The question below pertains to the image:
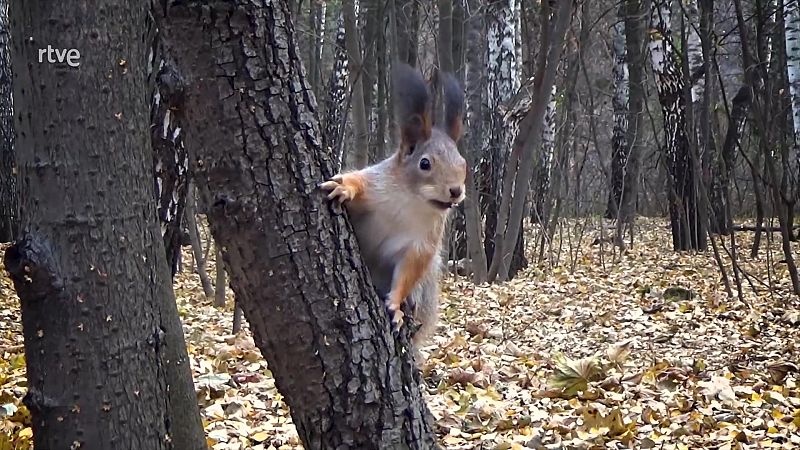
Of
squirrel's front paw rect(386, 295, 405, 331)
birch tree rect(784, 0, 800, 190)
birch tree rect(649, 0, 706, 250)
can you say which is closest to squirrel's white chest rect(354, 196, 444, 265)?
squirrel's front paw rect(386, 295, 405, 331)

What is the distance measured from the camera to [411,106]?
9.68 ft

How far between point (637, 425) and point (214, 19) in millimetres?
2939

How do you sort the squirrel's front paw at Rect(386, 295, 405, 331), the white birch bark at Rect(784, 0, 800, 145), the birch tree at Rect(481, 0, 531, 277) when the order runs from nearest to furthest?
the squirrel's front paw at Rect(386, 295, 405, 331) < the white birch bark at Rect(784, 0, 800, 145) < the birch tree at Rect(481, 0, 531, 277)

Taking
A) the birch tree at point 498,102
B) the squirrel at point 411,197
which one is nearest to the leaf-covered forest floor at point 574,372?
the squirrel at point 411,197

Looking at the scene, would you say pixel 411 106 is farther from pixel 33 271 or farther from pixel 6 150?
pixel 6 150

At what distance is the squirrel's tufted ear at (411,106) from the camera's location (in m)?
2.78

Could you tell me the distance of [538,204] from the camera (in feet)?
46.5

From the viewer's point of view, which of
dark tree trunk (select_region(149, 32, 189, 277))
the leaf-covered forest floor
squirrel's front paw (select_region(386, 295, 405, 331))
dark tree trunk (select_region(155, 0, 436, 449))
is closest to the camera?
dark tree trunk (select_region(155, 0, 436, 449))

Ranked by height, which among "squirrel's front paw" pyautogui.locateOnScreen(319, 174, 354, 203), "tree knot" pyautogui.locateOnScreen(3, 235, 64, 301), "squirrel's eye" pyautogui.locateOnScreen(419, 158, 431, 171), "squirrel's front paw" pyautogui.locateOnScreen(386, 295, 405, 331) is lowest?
"squirrel's front paw" pyautogui.locateOnScreen(386, 295, 405, 331)

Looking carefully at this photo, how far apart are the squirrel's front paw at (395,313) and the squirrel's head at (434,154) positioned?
0.57m

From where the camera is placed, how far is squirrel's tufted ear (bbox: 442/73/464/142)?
10.1 feet

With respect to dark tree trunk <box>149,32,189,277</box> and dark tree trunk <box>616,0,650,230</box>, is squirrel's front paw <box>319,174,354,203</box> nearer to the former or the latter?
dark tree trunk <box>149,32,189,277</box>

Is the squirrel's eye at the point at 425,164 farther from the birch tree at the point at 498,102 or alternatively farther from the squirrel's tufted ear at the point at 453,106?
the birch tree at the point at 498,102

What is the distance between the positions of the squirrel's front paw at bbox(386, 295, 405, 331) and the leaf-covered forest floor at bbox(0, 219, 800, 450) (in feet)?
4.18
